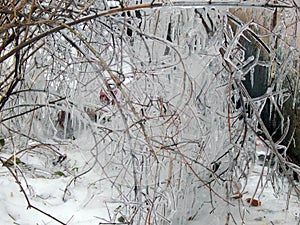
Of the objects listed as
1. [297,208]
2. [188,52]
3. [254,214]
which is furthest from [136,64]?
[297,208]

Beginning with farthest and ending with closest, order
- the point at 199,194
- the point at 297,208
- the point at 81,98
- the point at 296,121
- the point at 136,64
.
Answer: the point at 296,121 < the point at 297,208 < the point at 199,194 < the point at 81,98 < the point at 136,64

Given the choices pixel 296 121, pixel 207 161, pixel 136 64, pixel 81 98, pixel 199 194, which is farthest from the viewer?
pixel 296 121

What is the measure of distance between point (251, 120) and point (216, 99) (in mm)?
246

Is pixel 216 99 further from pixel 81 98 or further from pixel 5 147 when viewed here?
pixel 5 147

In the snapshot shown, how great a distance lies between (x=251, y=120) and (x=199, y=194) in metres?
0.83

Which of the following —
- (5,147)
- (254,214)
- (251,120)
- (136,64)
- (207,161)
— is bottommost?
(254,214)

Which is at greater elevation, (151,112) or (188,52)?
(188,52)

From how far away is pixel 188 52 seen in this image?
2.81 meters

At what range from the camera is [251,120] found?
315 cm

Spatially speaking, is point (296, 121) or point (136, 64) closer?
point (136, 64)

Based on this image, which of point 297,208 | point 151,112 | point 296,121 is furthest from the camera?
point 296,121

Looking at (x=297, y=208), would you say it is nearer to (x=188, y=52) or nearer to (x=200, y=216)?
(x=200, y=216)

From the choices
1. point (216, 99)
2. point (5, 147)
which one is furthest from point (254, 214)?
point (5, 147)

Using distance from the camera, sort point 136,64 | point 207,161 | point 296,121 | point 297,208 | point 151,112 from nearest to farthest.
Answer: point 136,64, point 151,112, point 207,161, point 297,208, point 296,121
